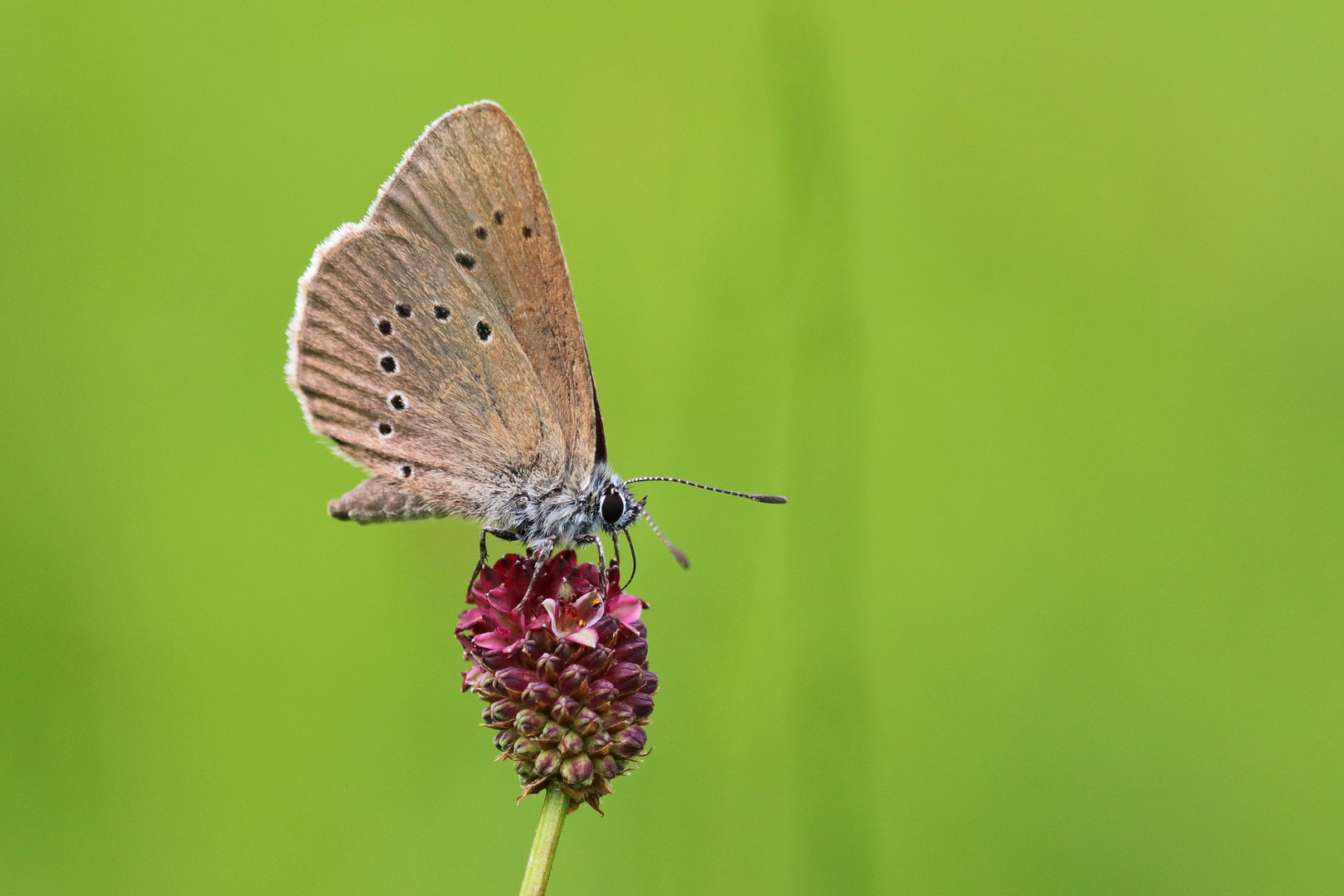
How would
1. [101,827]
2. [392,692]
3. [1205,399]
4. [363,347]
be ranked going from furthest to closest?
[1205,399], [392,692], [101,827], [363,347]

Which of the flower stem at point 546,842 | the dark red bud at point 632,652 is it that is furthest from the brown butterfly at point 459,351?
the flower stem at point 546,842

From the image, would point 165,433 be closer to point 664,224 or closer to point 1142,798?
point 664,224

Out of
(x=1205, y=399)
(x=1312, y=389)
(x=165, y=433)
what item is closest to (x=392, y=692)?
(x=165, y=433)

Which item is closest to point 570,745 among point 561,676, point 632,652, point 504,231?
point 561,676

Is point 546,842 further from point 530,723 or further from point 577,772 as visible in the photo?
point 530,723

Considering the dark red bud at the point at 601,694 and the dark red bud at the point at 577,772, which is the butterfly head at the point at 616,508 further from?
the dark red bud at the point at 577,772
